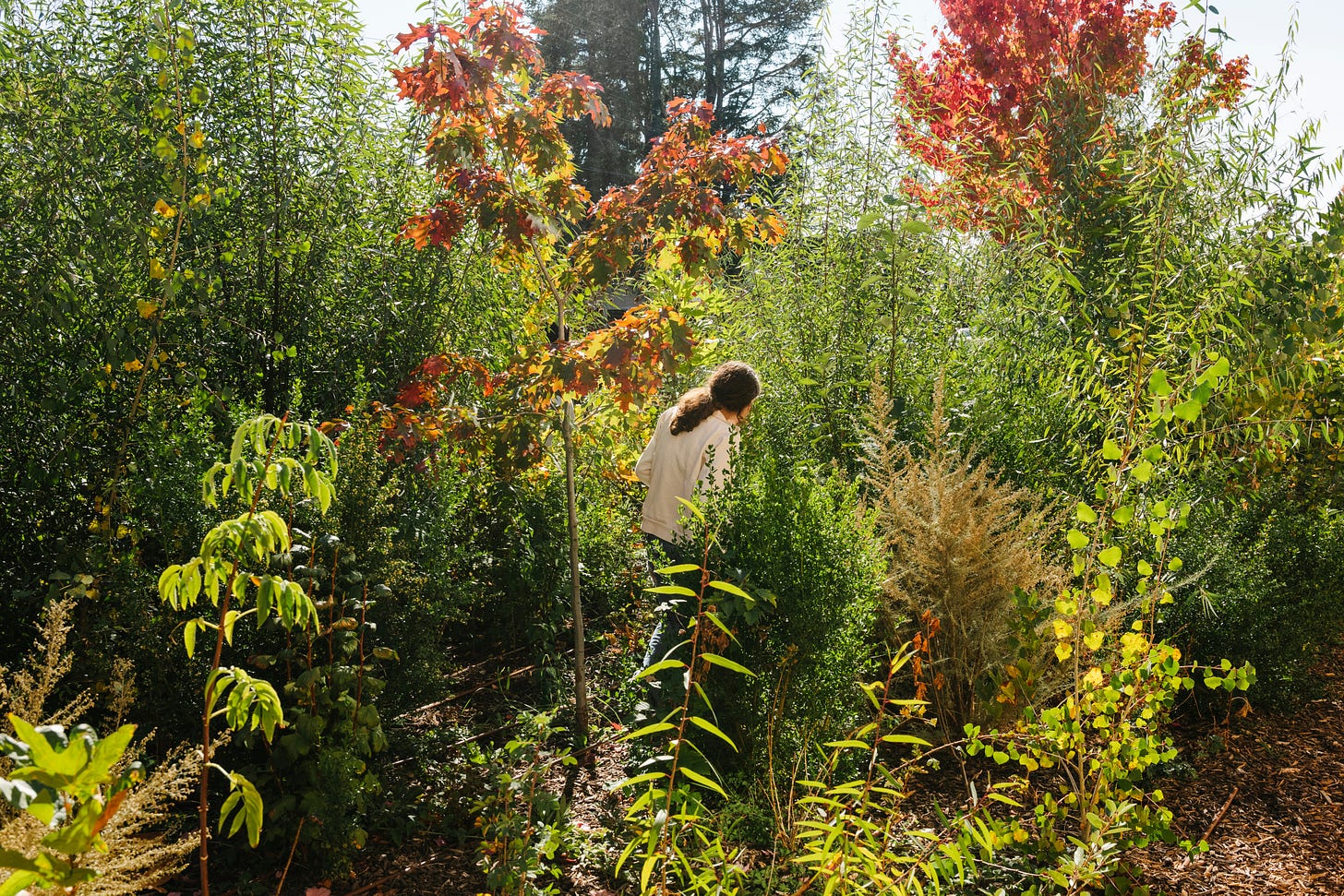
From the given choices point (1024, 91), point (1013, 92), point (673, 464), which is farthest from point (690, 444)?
point (1013, 92)

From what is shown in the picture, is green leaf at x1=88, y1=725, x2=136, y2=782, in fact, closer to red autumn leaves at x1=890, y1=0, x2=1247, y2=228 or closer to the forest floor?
the forest floor

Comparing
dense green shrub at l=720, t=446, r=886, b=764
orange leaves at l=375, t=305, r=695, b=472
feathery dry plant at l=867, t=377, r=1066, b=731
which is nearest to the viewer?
dense green shrub at l=720, t=446, r=886, b=764

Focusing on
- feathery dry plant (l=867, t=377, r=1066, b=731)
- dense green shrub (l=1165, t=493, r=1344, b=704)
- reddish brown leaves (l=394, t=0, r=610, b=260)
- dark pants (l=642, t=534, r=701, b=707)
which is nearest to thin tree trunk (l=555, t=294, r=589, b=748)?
dark pants (l=642, t=534, r=701, b=707)

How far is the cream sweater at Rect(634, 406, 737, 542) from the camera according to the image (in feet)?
12.5

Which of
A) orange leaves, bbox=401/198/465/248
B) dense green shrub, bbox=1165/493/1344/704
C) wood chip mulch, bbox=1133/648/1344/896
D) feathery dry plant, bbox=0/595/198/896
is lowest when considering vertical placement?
wood chip mulch, bbox=1133/648/1344/896

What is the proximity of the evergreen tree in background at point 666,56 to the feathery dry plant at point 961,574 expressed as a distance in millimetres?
15123

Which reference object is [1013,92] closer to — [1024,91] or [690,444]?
[1024,91]

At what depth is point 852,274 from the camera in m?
4.49

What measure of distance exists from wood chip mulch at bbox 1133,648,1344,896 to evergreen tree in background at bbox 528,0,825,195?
15650 millimetres

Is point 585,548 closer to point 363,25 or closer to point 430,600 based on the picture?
point 430,600

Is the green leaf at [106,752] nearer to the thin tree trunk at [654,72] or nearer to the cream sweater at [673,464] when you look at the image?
the cream sweater at [673,464]

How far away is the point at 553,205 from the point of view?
342 cm

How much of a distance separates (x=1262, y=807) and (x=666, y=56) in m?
17.7

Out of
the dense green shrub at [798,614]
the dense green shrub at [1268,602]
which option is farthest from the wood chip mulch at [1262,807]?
the dense green shrub at [798,614]
